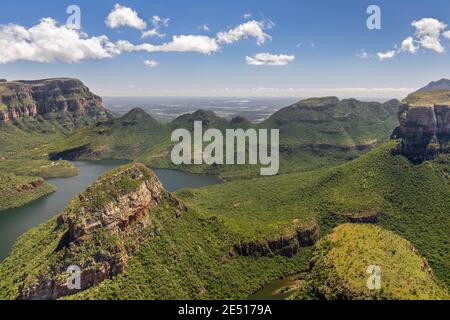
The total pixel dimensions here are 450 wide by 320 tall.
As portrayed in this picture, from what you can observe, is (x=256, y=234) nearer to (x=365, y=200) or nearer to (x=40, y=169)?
(x=365, y=200)

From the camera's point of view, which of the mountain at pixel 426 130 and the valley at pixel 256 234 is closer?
the valley at pixel 256 234

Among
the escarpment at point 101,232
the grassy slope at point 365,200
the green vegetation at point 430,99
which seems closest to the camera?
the escarpment at point 101,232

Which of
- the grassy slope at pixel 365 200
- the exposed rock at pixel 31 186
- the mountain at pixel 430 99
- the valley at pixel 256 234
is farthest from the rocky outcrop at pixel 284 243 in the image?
the exposed rock at pixel 31 186

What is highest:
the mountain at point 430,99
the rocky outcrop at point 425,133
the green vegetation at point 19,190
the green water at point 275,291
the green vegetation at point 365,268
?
the mountain at point 430,99

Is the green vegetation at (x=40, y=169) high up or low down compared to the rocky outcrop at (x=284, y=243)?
up

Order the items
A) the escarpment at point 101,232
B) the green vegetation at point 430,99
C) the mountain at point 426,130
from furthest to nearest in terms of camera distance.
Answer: the green vegetation at point 430,99 → the mountain at point 426,130 → the escarpment at point 101,232

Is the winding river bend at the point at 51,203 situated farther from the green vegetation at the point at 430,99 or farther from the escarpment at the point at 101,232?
the green vegetation at the point at 430,99
